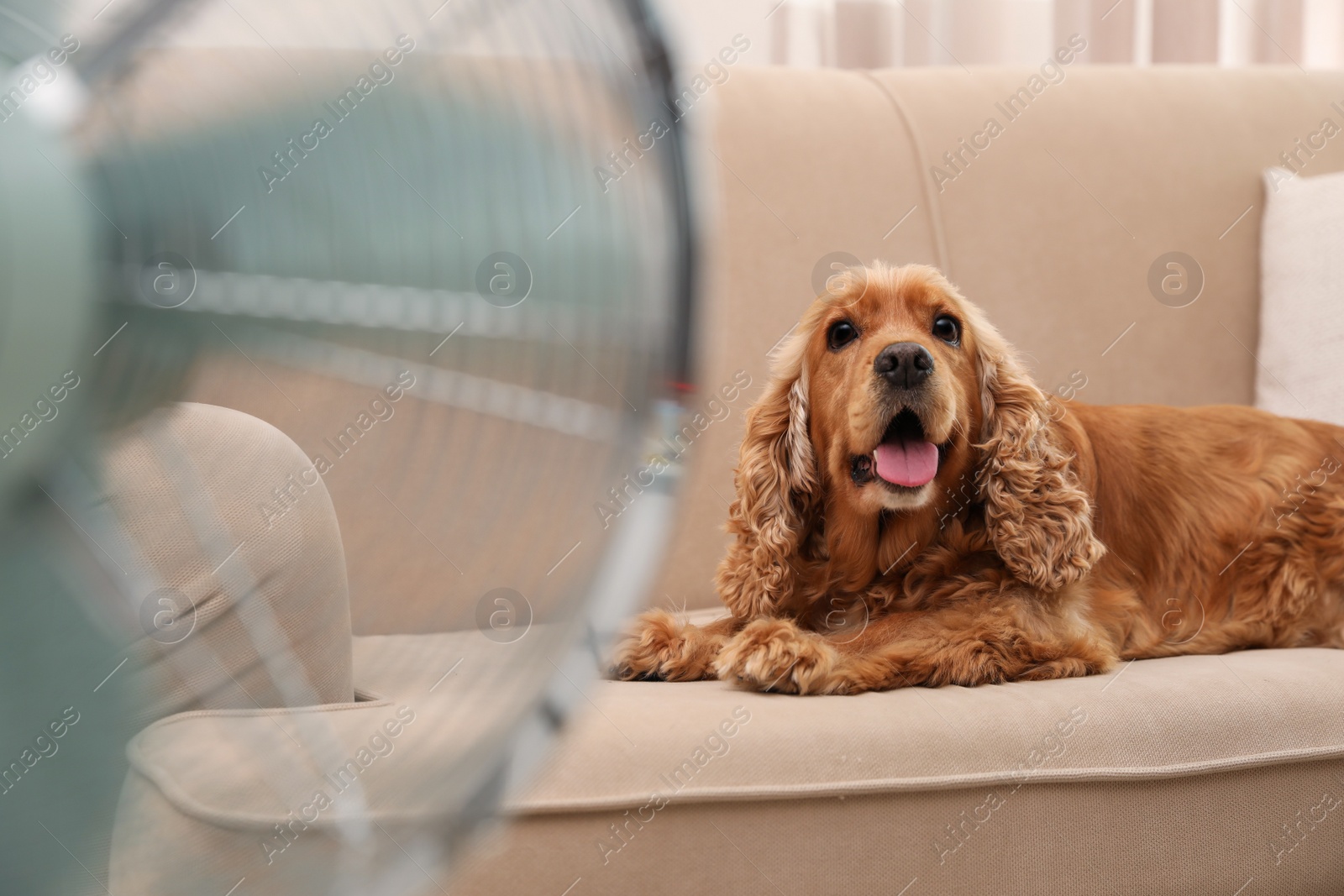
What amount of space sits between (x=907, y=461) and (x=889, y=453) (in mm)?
30

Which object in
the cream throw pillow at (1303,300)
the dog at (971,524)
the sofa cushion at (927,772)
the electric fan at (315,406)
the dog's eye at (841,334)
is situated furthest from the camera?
the cream throw pillow at (1303,300)

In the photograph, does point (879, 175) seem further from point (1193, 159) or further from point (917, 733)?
point (917, 733)

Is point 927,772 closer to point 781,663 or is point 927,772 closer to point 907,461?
point 781,663

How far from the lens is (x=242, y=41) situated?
445 millimetres

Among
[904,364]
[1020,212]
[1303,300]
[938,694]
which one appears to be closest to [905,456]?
[904,364]

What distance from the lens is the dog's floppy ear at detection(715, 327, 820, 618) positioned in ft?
6.00

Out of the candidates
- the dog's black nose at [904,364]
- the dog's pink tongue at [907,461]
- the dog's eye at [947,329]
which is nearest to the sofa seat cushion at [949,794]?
the dog's pink tongue at [907,461]

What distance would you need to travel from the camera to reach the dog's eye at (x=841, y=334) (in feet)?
5.86

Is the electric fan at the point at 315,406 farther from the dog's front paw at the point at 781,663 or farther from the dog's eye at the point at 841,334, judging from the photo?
the dog's eye at the point at 841,334

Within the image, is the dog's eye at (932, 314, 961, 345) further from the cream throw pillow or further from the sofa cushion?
the cream throw pillow

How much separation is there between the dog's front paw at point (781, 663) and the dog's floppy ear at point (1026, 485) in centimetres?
39

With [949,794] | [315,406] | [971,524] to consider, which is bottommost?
[949,794]

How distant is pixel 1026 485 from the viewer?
1.75 m

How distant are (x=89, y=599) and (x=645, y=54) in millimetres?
337
